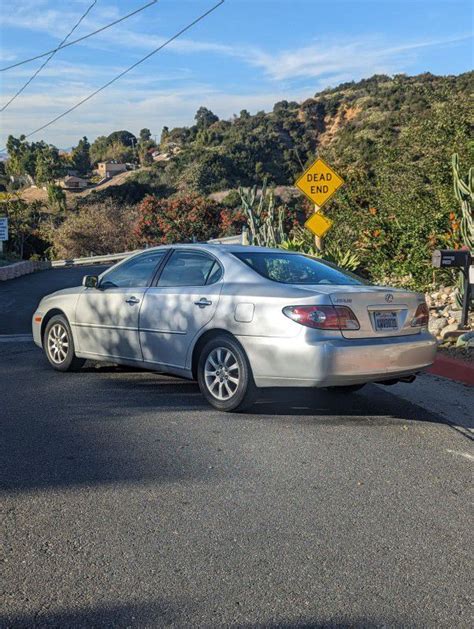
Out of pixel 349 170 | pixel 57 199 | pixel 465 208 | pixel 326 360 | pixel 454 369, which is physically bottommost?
pixel 454 369

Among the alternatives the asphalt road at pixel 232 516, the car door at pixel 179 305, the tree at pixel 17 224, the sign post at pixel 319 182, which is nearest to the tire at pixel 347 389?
the asphalt road at pixel 232 516

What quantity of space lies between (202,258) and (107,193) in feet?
206

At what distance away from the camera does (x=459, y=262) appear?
31.9 ft

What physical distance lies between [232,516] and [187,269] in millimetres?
3690

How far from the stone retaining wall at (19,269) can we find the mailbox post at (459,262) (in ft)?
73.2

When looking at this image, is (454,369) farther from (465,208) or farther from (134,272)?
(134,272)

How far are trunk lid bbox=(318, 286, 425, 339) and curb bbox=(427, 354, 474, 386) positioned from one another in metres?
1.65

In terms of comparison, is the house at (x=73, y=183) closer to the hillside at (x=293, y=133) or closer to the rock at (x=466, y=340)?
the hillside at (x=293, y=133)

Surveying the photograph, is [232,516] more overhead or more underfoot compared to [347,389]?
more overhead

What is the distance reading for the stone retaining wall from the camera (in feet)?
95.5

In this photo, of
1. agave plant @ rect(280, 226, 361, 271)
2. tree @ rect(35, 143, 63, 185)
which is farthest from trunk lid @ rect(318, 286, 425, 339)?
tree @ rect(35, 143, 63, 185)

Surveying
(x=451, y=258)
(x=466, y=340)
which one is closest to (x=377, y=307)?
(x=466, y=340)

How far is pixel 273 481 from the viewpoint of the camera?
4879mm

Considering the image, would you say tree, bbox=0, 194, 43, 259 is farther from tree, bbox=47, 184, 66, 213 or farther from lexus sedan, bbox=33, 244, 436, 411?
lexus sedan, bbox=33, 244, 436, 411
